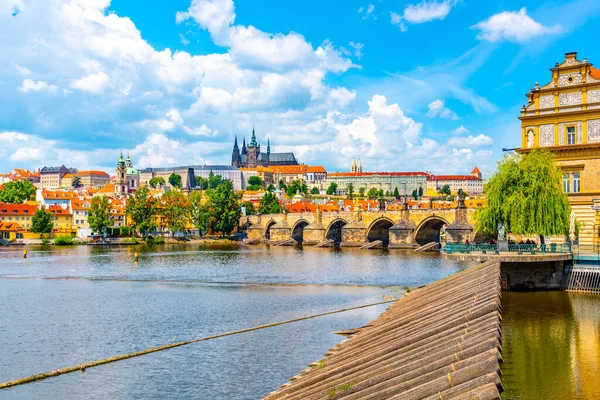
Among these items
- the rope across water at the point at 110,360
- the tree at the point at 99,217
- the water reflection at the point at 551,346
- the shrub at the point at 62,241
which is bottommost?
the rope across water at the point at 110,360

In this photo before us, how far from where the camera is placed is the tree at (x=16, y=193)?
5522 inches

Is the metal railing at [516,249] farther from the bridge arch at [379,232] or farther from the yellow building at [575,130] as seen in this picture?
the bridge arch at [379,232]

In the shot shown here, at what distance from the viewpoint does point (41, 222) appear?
11281 cm

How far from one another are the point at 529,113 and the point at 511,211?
24.3 feet

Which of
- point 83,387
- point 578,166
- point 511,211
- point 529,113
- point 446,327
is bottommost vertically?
point 83,387

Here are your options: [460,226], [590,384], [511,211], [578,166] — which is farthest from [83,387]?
[460,226]

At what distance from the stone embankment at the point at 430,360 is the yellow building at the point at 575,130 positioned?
21.6 m

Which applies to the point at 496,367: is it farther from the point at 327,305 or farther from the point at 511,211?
the point at 511,211

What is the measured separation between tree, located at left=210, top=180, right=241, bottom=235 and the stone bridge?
4026mm

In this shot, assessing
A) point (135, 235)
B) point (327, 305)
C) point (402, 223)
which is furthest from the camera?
point (135, 235)

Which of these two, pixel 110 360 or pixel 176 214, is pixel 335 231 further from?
pixel 110 360

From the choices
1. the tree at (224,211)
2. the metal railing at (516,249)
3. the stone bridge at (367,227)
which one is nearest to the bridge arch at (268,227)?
the stone bridge at (367,227)

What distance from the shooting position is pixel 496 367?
27.5 ft

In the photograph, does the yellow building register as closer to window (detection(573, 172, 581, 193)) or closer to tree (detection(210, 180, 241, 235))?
window (detection(573, 172, 581, 193))
